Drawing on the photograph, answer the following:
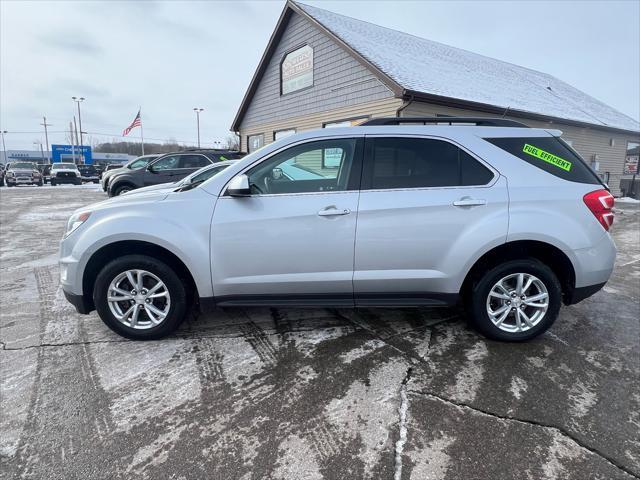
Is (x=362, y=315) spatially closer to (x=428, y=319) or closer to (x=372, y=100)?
(x=428, y=319)

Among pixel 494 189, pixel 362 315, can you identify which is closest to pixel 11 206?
pixel 362 315

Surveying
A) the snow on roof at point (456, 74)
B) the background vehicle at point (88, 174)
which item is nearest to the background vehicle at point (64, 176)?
the background vehicle at point (88, 174)

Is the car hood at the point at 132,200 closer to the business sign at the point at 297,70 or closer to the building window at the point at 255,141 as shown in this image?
the business sign at the point at 297,70

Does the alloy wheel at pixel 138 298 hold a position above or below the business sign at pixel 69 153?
below

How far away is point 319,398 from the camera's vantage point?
8.54ft

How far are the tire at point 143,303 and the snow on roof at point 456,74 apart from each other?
874 centimetres

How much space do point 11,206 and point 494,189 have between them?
1640 centimetres

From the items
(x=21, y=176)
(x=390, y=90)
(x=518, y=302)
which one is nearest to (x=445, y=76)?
(x=390, y=90)

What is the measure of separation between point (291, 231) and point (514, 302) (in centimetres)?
195

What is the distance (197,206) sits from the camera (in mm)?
3131

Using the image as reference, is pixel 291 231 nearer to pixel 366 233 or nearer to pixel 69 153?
pixel 366 233

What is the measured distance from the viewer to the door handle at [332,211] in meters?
3.05

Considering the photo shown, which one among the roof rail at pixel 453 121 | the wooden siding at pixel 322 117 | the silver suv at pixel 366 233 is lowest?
the silver suv at pixel 366 233

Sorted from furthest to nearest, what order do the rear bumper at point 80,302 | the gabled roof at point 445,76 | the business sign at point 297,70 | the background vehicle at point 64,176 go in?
1. the background vehicle at point 64,176
2. the business sign at point 297,70
3. the gabled roof at point 445,76
4. the rear bumper at point 80,302
